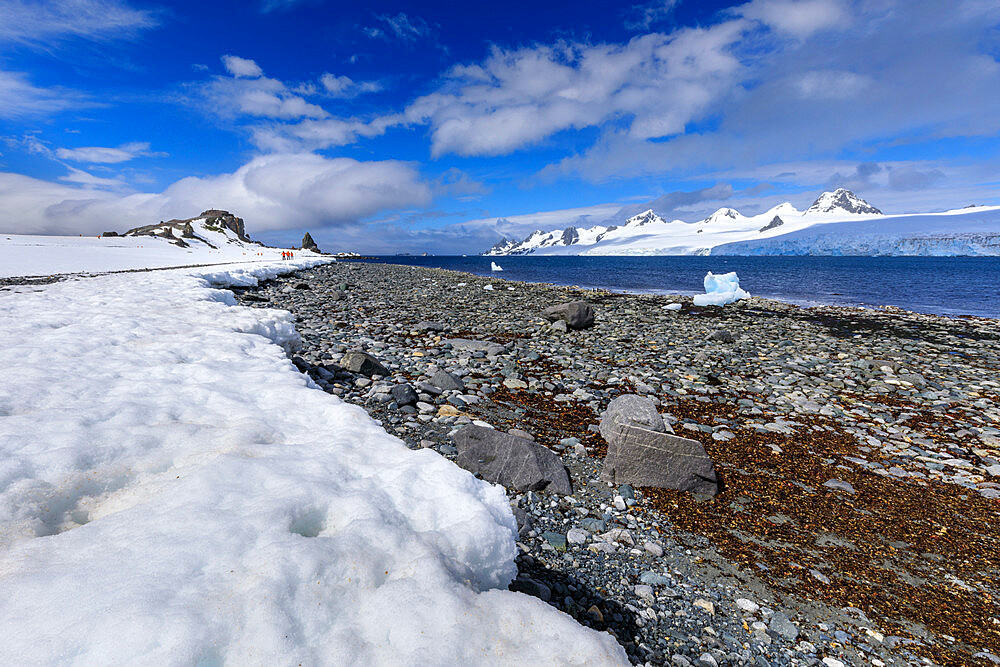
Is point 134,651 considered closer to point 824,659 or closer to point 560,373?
point 824,659

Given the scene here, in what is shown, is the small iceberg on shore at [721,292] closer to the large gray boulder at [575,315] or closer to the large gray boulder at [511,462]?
the large gray boulder at [575,315]

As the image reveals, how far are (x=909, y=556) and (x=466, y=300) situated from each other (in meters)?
20.8

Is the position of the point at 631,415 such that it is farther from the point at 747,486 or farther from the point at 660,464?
the point at 747,486

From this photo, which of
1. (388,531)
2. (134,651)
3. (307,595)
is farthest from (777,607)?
(134,651)

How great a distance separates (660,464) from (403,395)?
4.21 m

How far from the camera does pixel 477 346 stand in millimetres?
12008

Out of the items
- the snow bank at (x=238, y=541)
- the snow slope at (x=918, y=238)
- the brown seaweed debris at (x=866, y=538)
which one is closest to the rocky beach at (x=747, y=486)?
the brown seaweed debris at (x=866, y=538)

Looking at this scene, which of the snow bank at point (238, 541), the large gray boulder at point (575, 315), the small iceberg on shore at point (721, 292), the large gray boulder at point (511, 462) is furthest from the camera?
the small iceberg on shore at point (721, 292)

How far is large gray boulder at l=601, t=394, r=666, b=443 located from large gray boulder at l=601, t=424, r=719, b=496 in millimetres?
598

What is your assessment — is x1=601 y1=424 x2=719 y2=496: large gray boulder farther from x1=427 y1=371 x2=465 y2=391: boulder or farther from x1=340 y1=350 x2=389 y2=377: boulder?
x1=340 y1=350 x2=389 y2=377: boulder

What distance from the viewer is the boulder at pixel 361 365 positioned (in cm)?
854

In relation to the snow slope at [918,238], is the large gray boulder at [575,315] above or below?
below

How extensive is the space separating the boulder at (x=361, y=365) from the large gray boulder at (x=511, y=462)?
381cm

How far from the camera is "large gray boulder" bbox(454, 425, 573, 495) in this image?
16.4ft
